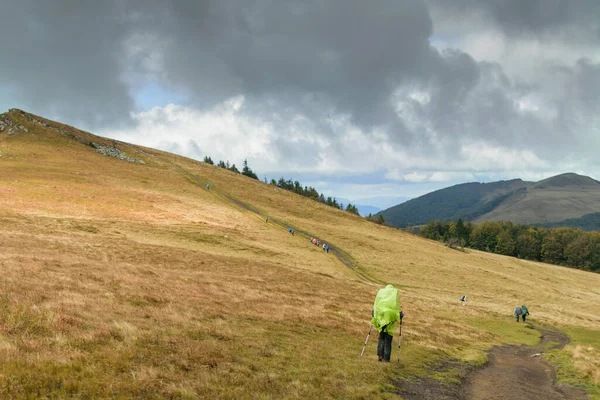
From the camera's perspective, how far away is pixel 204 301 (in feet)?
69.5

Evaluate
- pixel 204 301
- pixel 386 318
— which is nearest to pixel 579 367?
pixel 386 318

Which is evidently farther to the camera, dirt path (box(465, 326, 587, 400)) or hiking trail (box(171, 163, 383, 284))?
hiking trail (box(171, 163, 383, 284))

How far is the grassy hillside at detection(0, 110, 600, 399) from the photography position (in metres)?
9.46

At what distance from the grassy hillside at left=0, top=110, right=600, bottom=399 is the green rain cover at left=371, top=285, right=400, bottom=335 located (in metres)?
1.65

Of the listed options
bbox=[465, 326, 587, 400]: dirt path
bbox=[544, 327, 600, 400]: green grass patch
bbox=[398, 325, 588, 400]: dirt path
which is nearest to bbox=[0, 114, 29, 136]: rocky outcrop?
bbox=[398, 325, 588, 400]: dirt path

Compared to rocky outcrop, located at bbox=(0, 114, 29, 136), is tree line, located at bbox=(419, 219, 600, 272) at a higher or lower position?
lower

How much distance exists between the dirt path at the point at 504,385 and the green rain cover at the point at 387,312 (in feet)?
7.91

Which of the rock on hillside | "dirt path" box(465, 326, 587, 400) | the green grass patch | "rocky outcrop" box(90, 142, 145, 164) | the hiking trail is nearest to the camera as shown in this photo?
"dirt path" box(465, 326, 587, 400)

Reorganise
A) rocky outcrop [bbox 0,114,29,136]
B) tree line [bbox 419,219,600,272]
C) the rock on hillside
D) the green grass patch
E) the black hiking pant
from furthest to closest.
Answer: tree line [bbox 419,219,600,272] → the rock on hillside → rocky outcrop [bbox 0,114,29,136] → the green grass patch → the black hiking pant

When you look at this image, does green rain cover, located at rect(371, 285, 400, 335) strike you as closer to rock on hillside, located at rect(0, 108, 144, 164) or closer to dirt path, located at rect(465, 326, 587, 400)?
dirt path, located at rect(465, 326, 587, 400)

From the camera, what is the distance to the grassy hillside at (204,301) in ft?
31.0

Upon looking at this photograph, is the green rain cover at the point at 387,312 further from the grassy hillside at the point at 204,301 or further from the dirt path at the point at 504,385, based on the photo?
the dirt path at the point at 504,385

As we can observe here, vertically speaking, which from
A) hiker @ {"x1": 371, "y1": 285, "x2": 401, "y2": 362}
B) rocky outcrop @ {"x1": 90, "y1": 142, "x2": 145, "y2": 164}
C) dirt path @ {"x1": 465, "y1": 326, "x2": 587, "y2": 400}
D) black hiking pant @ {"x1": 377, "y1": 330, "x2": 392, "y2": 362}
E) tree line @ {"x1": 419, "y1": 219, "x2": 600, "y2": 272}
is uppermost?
rocky outcrop @ {"x1": 90, "y1": 142, "x2": 145, "y2": 164}

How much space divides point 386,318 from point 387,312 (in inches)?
10.1
